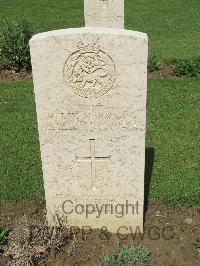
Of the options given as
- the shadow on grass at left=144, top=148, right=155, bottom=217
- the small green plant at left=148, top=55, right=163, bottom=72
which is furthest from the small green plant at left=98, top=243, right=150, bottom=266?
the small green plant at left=148, top=55, right=163, bottom=72

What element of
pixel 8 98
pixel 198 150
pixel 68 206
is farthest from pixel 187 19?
pixel 68 206

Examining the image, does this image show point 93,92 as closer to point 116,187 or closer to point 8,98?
point 116,187

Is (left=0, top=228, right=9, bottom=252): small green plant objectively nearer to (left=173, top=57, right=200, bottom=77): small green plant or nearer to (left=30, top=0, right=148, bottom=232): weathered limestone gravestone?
(left=30, top=0, right=148, bottom=232): weathered limestone gravestone

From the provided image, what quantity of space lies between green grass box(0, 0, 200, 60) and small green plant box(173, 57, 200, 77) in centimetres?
128

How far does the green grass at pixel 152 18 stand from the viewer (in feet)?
41.4

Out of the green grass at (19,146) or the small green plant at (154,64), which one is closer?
the green grass at (19,146)

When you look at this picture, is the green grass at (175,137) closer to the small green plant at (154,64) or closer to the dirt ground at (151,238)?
the dirt ground at (151,238)

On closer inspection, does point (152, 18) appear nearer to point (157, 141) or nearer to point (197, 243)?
point (157, 141)

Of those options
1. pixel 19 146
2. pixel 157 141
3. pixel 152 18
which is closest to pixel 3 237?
pixel 19 146

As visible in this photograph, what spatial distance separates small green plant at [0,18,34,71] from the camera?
33.5 feet

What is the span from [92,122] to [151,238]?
1556mm

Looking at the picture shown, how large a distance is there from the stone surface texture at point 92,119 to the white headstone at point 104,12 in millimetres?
6652

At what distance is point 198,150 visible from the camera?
6.77 m

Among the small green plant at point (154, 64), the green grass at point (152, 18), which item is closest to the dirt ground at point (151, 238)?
the small green plant at point (154, 64)
